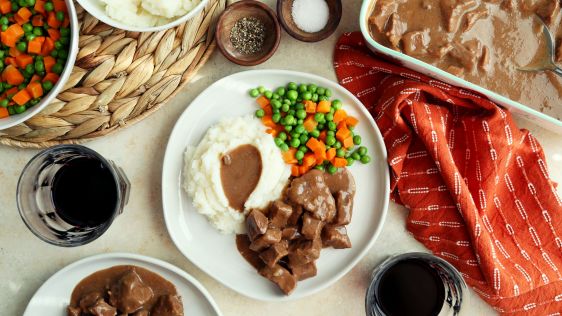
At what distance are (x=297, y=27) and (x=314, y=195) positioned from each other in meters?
1.23

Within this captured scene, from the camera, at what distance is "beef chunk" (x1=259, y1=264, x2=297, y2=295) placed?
4203 mm

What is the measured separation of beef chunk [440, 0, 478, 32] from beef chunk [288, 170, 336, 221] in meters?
1.38

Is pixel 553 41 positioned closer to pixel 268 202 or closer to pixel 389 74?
pixel 389 74

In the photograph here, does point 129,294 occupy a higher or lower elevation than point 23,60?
lower

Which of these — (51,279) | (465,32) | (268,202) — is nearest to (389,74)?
(465,32)

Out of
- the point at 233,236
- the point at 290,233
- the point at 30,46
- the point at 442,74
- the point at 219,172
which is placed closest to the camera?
the point at 442,74

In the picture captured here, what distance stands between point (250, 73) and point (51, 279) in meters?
2.05

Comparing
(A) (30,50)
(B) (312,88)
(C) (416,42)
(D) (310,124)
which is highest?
(C) (416,42)

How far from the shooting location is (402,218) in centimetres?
454

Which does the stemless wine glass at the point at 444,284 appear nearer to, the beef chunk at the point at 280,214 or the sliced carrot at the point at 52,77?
the beef chunk at the point at 280,214

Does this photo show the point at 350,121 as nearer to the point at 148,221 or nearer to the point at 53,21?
the point at 148,221

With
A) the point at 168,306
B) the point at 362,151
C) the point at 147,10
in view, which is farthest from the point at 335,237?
the point at 147,10

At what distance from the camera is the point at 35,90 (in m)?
3.97

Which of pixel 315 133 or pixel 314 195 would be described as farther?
pixel 315 133
